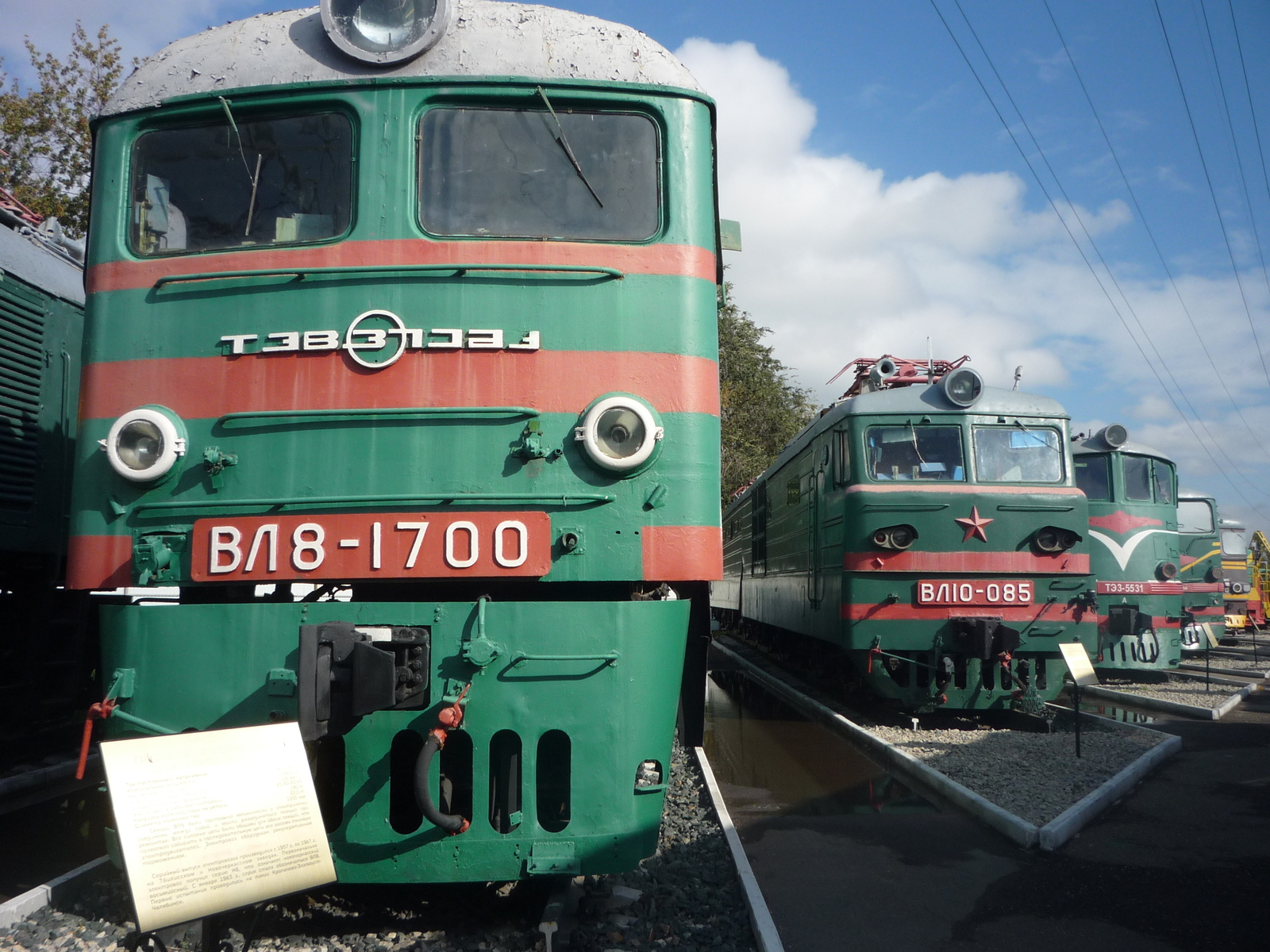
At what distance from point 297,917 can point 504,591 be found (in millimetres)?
1713

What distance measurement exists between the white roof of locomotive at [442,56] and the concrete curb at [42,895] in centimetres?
348

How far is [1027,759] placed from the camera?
25.2ft

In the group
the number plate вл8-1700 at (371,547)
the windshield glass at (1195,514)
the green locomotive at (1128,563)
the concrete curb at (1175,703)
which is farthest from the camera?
the windshield glass at (1195,514)

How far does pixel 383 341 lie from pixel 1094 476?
38.5 ft

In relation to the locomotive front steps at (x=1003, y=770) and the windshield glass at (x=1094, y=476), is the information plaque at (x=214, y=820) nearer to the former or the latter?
the locomotive front steps at (x=1003, y=770)

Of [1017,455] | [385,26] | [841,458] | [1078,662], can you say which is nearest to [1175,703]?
[1078,662]

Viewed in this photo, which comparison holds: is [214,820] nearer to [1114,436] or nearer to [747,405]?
[1114,436]

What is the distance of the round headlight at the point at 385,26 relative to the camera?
4102mm

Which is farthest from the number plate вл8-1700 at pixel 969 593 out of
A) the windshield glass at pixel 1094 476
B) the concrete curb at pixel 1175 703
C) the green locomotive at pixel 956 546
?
the windshield glass at pixel 1094 476

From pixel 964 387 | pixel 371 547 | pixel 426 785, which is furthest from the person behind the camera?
pixel 964 387

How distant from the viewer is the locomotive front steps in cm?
567

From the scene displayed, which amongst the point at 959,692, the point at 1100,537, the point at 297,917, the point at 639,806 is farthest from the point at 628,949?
the point at 1100,537

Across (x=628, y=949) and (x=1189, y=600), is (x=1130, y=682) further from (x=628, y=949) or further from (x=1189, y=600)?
(x=628, y=949)

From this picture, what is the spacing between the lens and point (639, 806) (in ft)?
12.3
